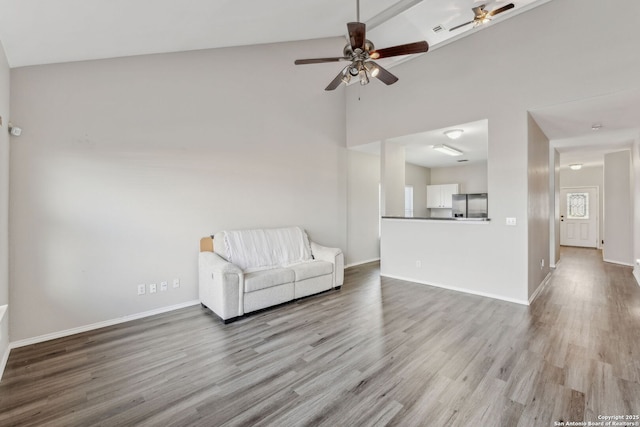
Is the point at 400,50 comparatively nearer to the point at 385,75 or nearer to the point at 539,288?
the point at 385,75

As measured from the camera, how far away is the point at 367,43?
2.60 m

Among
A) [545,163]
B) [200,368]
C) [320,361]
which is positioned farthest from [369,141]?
[200,368]

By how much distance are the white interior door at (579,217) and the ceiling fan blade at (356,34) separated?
9.88 metres

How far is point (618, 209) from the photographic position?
607 centimetres

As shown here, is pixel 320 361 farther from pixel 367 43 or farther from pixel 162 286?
pixel 367 43

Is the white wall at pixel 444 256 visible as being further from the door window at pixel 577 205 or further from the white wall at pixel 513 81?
the door window at pixel 577 205

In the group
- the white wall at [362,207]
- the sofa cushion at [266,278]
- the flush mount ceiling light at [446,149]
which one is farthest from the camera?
the white wall at [362,207]

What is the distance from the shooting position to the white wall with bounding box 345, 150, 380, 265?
5875mm

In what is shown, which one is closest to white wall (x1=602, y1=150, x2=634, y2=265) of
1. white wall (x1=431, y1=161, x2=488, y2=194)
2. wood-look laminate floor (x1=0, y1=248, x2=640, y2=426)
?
white wall (x1=431, y1=161, x2=488, y2=194)

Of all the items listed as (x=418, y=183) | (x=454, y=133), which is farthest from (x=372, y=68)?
(x=418, y=183)

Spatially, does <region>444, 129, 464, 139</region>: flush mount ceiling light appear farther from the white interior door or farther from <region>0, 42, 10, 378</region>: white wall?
the white interior door

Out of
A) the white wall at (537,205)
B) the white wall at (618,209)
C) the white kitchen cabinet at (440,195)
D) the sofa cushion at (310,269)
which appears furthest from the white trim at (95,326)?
the white wall at (618,209)

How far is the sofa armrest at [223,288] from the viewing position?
307cm

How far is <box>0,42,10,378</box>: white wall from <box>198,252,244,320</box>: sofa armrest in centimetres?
168
